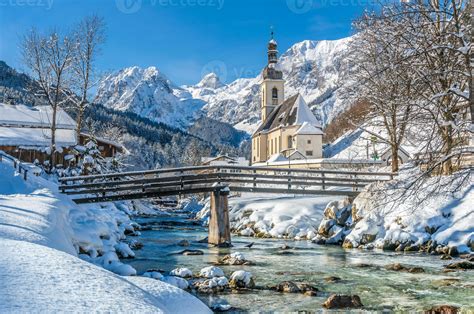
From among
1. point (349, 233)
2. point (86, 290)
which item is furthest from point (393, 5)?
point (349, 233)

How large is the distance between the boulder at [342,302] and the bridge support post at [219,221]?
1216 cm

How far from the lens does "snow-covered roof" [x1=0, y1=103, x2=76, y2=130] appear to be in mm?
43812

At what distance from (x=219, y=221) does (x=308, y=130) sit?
42.9 m

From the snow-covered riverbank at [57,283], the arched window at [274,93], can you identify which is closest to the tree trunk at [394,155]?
the snow-covered riverbank at [57,283]

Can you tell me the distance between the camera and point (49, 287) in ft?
17.2

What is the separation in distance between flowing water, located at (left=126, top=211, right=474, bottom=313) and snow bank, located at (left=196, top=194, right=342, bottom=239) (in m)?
4.36

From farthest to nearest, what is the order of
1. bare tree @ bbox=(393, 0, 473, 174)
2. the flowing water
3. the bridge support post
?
the bridge support post, the flowing water, bare tree @ bbox=(393, 0, 473, 174)

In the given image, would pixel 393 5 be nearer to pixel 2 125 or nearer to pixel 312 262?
pixel 312 262

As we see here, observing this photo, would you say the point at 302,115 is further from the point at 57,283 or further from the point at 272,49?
the point at 57,283

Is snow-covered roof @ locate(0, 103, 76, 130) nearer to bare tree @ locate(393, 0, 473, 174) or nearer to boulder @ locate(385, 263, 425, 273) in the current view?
boulder @ locate(385, 263, 425, 273)

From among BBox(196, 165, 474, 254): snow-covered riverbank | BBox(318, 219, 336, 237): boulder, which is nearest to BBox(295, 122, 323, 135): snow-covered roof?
BBox(196, 165, 474, 254): snow-covered riverbank

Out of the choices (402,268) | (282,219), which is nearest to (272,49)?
(282,219)

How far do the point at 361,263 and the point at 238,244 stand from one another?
811 cm

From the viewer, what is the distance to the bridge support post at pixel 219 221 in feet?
74.0
